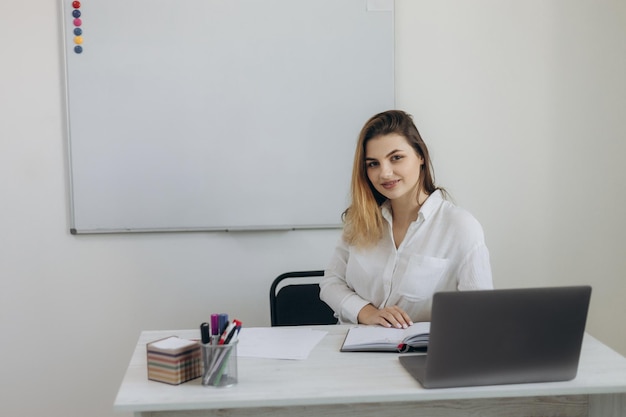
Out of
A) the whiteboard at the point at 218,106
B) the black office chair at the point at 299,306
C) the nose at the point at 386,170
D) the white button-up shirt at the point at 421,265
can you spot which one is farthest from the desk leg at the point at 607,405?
the whiteboard at the point at 218,106

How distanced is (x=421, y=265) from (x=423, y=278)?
1.5 inches

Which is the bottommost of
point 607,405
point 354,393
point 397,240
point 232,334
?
point 607,405

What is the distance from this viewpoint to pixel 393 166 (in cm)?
201

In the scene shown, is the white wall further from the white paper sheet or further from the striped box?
the striped box

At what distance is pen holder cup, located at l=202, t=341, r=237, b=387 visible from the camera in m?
1.43

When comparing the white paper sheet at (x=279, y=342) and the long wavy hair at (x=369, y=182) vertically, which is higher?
the long wavy hair at (x=369, y=182)

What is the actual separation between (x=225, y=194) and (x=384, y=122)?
0.90 meters

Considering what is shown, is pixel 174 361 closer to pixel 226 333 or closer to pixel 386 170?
pixel 226 333

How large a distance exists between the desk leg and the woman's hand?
489mm

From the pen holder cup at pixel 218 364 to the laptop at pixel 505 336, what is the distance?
40 centimetres

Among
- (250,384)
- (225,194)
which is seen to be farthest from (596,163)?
(250,384)

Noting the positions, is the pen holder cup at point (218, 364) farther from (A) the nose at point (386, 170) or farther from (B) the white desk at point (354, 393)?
(A) the nose at point (386, 170)

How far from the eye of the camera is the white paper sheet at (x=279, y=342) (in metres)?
1.64

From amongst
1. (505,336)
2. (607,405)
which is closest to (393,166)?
(505,336)
